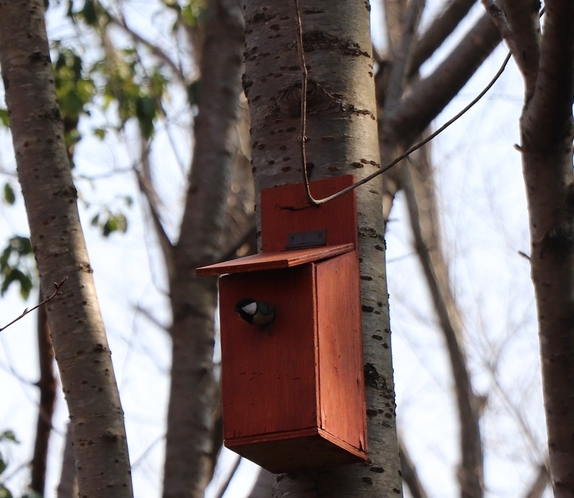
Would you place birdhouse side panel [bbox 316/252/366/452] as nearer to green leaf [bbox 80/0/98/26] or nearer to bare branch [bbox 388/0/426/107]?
Result: bare branch [bbox 388/0/426/107]

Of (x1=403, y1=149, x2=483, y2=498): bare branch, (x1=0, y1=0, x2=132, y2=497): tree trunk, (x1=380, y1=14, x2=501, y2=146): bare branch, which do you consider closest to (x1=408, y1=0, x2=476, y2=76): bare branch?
(x1=380, y1=14, x2=501, y2=146): bare branch

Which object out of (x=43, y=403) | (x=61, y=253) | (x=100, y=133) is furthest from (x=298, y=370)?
(x=100, y=133)

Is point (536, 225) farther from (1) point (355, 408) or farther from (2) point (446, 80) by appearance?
(2) point (446, 80)

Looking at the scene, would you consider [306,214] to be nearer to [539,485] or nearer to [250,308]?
[250,308]

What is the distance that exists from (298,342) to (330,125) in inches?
19.4

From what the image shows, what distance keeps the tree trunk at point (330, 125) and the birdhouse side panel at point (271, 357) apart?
0.12m

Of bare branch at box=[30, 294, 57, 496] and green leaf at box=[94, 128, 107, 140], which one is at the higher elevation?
green leaf at box=[94, 128, 107, 140]

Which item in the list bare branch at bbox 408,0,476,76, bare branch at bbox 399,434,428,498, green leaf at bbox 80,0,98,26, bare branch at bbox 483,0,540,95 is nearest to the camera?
bare branch at bbox 483,0,540,95

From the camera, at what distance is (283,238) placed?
93.6 inches

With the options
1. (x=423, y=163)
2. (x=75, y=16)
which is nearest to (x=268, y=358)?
(x=75, y=16)

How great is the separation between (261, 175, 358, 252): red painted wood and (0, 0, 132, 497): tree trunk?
481 millimetres

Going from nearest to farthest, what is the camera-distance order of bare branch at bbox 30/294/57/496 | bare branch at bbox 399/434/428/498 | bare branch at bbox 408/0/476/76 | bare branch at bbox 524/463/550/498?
1. bare branch at bbox 30/294/57/496
2. bare branch at bbox 408/0/476/76
3. bare branch at bbox 399/434/428/498
4. bare branch at bbox 524/463/550/498

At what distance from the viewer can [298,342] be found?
2223 millimetres

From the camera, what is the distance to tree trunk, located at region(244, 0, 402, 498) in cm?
220
